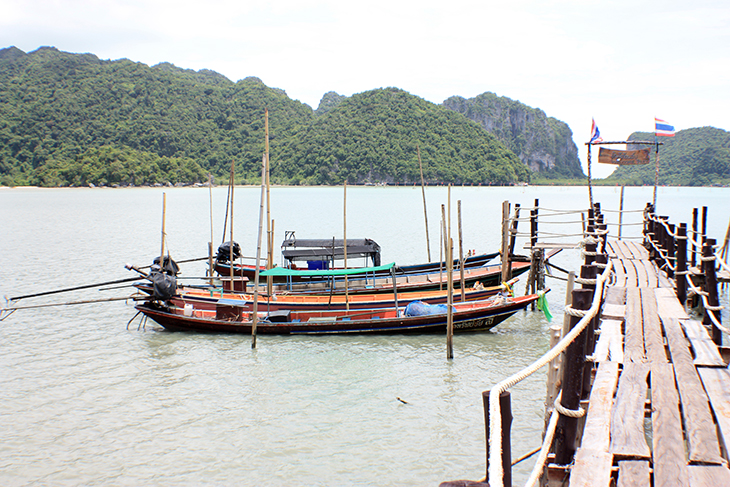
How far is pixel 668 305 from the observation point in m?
8.21

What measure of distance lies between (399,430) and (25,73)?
17450cm

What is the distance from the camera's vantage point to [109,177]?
10981 cm

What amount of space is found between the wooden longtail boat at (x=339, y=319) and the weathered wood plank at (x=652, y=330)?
15.5ft

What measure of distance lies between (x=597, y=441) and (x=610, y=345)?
2407 millimetres

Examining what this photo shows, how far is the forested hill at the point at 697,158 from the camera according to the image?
136 meters

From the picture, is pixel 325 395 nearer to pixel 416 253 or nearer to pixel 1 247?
pixel 416 253

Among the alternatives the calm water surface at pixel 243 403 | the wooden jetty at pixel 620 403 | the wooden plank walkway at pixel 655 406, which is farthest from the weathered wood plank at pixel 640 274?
the wooden jetty at pixel 620 403

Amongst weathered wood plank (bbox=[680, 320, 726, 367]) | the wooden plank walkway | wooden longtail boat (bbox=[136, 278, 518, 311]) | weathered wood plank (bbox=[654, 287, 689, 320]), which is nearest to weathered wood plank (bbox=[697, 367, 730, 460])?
the wooden plank walkway

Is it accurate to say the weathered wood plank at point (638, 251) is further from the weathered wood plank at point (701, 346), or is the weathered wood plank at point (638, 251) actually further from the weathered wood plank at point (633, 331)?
the weathered wood plank at point (701, 346)

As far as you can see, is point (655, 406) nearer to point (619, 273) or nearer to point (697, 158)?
point (619, 273)

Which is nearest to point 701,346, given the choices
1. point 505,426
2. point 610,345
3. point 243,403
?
point 610,345

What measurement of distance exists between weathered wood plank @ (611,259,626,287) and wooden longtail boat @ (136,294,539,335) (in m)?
2.07

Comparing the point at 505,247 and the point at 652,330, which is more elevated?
the point at 505,247

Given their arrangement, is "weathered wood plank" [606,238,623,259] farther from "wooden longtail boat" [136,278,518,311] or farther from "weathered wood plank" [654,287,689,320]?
"weathered wood plank" [654,287,689,320]
